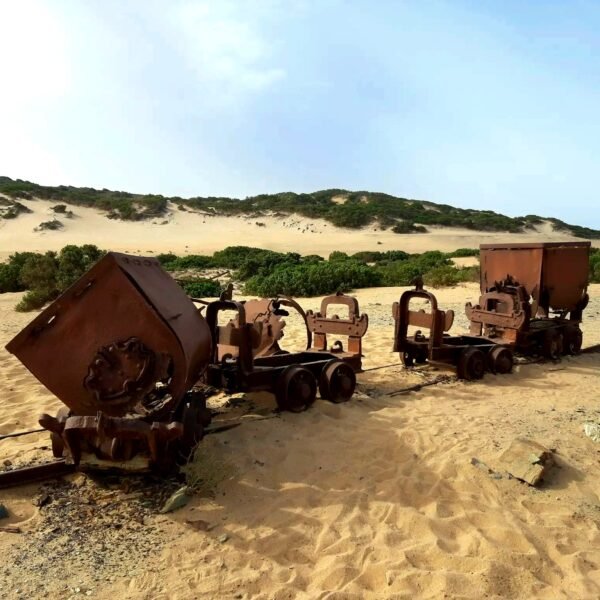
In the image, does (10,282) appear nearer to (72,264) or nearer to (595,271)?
(72,264)

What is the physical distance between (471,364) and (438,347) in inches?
18.1

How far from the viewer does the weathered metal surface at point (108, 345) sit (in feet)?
12.7

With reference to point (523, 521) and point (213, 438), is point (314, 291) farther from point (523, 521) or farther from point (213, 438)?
point (523, 521)

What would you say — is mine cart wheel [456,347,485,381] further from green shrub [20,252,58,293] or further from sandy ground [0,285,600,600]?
green shrub [20,252,58,293]

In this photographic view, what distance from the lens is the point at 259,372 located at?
5473 millimetres

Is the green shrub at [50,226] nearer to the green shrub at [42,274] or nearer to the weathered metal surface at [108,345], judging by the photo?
the green shrub at [42,274]

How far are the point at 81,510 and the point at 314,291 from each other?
13.2 metres

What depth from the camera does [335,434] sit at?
16.4 ft

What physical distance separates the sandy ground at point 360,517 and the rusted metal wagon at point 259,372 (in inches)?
6.9

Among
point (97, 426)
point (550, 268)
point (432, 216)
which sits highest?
point (432, 216)

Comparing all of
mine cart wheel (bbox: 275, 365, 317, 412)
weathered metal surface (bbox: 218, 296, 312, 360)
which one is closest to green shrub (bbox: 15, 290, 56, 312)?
weathered metal surface (bbox: 218, 296, 312, 360)

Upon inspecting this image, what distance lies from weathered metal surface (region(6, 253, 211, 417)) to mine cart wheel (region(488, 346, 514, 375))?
4752 mm

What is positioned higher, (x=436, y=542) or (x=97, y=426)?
(x=97, y=426)

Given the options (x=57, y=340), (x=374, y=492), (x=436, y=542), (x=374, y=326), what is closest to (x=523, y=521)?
(x=436, y=542)
